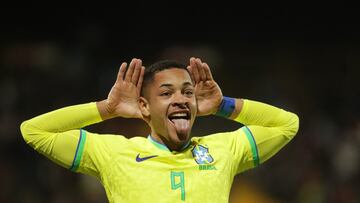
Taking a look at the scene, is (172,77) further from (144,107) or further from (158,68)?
(144,107)

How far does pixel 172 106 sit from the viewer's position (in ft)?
10.4

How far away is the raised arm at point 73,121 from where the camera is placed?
3.16m

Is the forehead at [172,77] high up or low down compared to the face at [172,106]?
up

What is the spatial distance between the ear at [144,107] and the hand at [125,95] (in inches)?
0.8

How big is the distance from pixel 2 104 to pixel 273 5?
11.0 ft

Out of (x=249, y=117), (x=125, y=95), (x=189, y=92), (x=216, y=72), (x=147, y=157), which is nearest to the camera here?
(x=147, y=157)

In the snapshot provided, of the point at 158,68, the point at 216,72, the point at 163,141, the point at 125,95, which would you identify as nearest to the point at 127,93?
the point at 125,95

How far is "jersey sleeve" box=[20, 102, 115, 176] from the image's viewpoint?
10.3ft

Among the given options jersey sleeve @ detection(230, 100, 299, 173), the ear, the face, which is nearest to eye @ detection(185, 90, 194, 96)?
the face

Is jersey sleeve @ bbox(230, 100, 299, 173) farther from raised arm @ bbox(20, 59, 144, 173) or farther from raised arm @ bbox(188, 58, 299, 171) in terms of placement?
raised arm @ bbox(20, 59, 144, 173)

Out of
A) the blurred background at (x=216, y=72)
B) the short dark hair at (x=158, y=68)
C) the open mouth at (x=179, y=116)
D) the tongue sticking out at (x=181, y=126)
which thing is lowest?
the blurred background at (x=216, y=72)

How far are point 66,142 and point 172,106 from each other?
0.55 metres

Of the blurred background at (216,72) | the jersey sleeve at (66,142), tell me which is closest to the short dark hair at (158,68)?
the jersey sleeve at (66,142)

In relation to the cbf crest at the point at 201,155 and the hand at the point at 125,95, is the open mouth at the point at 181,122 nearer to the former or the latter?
the cbf crest at the point at 201,155
